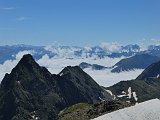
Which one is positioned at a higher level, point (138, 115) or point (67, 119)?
point (138, 115)

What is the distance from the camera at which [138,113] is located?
6372 centimetres

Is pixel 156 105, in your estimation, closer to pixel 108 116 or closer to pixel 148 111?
pixel 148 111

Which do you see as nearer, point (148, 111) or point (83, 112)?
point (148, 111)

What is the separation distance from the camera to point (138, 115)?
63.4 meters

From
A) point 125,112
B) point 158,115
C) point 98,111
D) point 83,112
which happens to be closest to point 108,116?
point 125,112

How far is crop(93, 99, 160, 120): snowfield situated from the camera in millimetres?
62938

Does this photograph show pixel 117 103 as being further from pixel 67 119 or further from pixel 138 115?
pixel 138 115

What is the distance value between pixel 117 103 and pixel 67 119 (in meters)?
13.0

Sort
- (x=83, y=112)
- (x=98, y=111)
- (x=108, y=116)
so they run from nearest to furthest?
(x=108, y=116) < (x=98, y=111) < (x=83, y=112)

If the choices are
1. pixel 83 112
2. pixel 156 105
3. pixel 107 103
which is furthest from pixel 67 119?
pixel 156 105

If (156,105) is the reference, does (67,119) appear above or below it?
below

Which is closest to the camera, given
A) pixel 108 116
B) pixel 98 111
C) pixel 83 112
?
pixel 108 116

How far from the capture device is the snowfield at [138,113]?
206 feet

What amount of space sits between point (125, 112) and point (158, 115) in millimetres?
5120
